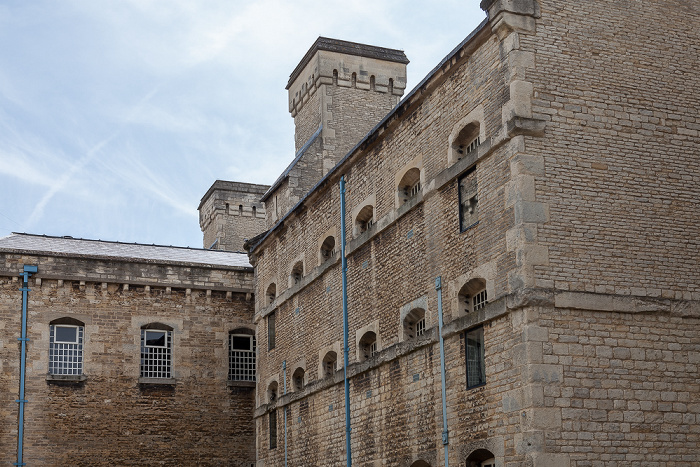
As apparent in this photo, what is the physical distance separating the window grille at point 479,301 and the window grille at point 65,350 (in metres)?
16.3

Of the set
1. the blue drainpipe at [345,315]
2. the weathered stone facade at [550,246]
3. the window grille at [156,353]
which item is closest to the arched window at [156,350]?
the window grille at [156,353]

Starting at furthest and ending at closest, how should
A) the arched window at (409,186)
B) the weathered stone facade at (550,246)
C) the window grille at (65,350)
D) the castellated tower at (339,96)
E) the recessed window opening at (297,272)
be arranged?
the castellated tower at (339,96) → the window grille at (65,350) → the recessed window opening at (297,272) → the arched window at (409,186) → the weathered stone facade at (550,246)

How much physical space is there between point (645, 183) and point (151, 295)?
18.7 metres

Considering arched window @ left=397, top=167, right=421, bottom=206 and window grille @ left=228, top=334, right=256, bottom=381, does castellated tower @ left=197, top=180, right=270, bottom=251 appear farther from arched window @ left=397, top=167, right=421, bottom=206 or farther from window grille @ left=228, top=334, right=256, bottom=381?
arched window @ left=397, top=167, right=421, bottom=206

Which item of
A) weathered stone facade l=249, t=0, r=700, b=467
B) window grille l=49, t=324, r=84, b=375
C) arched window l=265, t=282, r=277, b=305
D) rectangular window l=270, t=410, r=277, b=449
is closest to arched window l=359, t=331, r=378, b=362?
weathered stone facade l=249, t=0, r=700, b=467

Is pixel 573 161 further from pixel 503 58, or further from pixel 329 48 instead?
pixel 329 48

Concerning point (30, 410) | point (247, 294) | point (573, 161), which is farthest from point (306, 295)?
point (573, 161)

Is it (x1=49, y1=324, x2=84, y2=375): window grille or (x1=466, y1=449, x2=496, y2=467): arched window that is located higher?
(x1=49, y1=324, x2=84, y2=375): window grille

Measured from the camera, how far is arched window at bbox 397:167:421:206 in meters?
21.4

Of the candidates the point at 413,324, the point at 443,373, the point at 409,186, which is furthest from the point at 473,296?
the point at 409,186

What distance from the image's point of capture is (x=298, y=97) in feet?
122

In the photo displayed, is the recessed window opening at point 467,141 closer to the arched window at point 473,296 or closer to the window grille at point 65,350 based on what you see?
Result: the arched window at point 473,296

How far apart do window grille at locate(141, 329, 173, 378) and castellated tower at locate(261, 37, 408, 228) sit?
17.3 ft

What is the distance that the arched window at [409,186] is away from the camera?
21422mm
